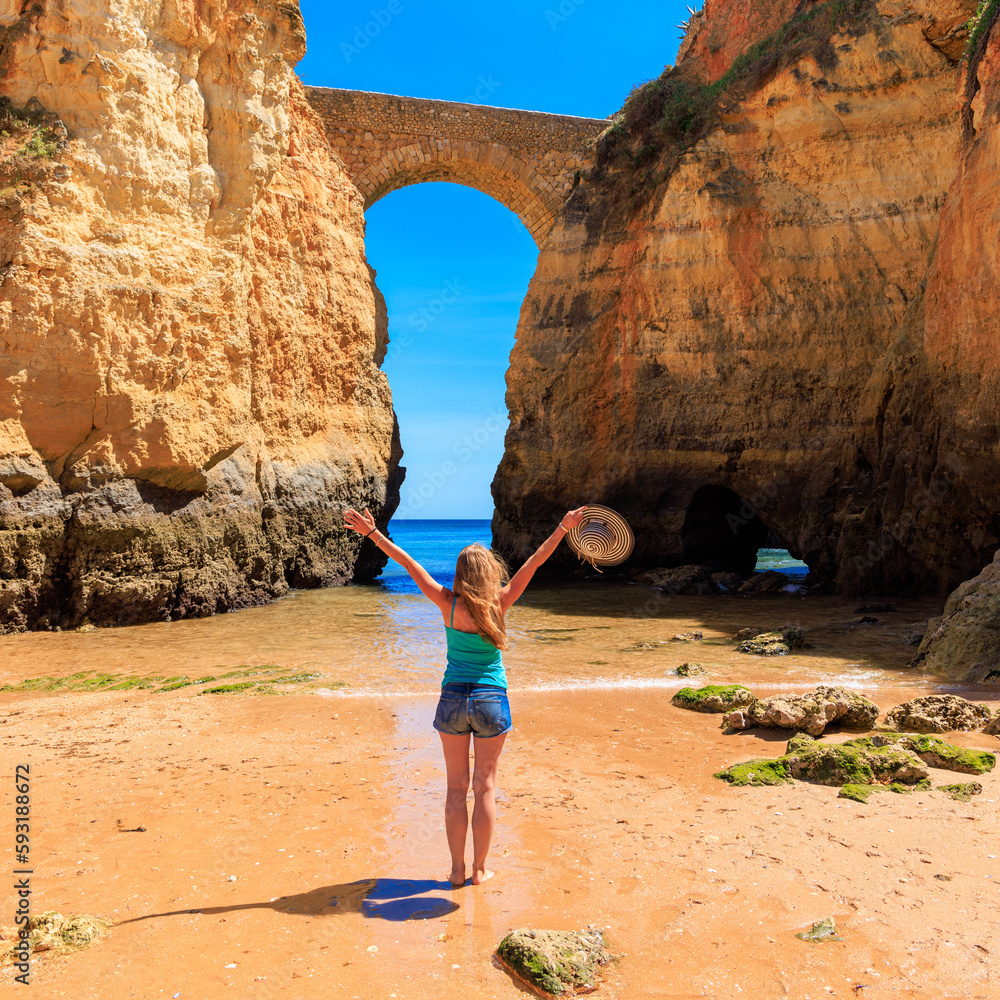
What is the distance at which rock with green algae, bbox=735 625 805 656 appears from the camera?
302 inches

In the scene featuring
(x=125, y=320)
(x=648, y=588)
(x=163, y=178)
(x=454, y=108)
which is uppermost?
(x=454, y=108)

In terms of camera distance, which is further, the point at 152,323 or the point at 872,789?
the point at 152,323

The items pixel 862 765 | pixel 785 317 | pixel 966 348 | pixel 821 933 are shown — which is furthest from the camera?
pixel 785 317

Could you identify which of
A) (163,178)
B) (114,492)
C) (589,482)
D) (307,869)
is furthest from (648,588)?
(307,869)

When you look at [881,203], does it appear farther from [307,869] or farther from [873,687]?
[307,869]

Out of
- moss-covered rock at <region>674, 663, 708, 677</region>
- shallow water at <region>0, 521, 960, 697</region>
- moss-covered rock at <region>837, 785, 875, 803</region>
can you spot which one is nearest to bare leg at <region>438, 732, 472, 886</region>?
moss-covered rock at <region>837, 785, 875, 803</region>

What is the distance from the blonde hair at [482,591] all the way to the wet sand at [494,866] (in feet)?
3.08

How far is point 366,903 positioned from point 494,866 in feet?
1.74

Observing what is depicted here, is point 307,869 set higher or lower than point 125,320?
lower

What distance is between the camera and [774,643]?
7805 mm

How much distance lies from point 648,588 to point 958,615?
7.67 meters

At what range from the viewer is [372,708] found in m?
5.68

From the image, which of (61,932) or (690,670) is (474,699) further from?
(690,670)

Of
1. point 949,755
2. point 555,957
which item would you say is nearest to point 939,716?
point 949,755
